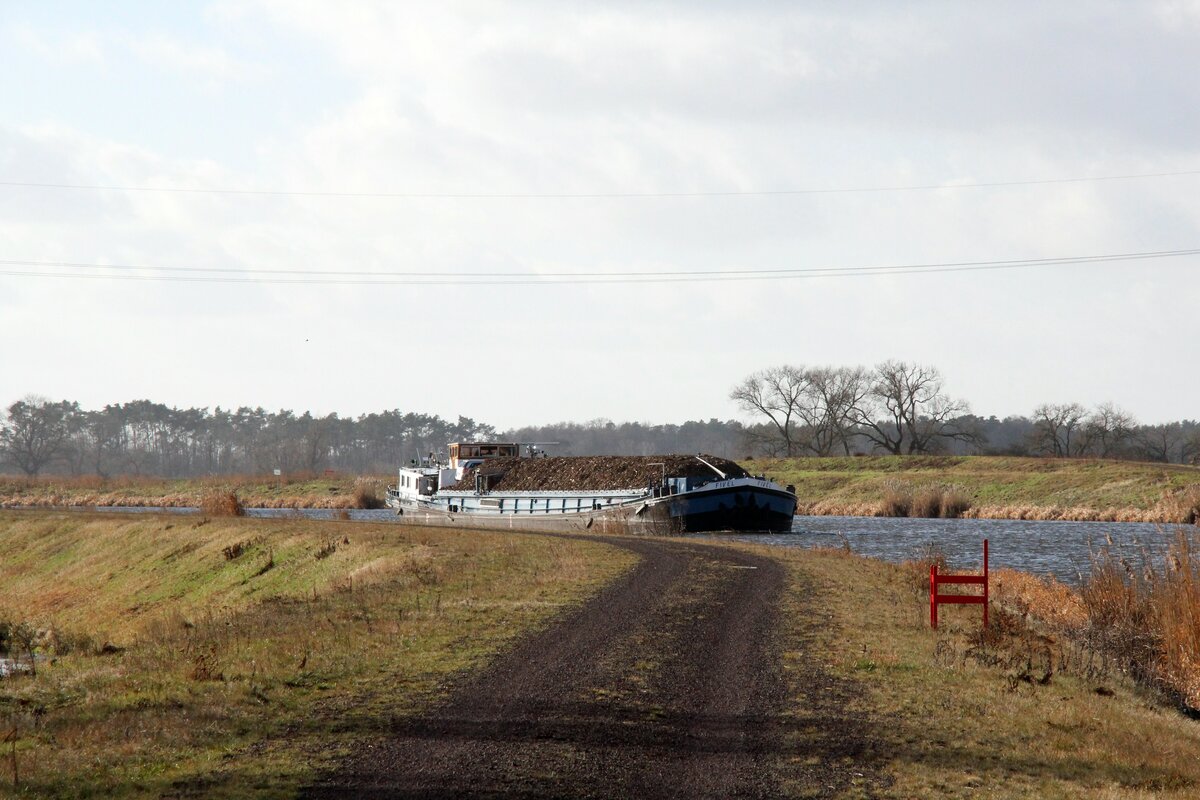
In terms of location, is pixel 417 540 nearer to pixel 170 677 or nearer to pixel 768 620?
pixel 768 620

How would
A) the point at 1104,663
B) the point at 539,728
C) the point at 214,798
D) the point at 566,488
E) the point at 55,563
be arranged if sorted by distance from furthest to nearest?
the point at 566,488, the point at 55,563, the point at 1104,663, the point at 539,728, the point at 214,798

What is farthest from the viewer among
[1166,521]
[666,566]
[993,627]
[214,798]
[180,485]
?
[180,485]

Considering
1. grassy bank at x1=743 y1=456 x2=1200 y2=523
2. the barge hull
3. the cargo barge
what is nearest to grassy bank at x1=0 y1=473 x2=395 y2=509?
the cargo barge

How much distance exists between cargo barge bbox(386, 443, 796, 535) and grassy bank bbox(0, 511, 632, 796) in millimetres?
13024

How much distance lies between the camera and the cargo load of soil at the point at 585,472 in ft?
189

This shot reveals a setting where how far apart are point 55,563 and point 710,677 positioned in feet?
126

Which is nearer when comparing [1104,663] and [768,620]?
[1104,663]

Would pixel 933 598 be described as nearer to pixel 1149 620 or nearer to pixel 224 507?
pixel 1149 620

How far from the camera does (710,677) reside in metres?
15.1

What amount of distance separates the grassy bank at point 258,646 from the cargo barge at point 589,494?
42.7ft

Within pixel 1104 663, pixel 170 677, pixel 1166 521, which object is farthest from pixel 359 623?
pixel 1166 521

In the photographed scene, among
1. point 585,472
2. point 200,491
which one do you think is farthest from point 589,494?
point 200,491

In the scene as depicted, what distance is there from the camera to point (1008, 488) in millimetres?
78000

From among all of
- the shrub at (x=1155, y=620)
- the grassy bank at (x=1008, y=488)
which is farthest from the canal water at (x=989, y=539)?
the shrub at (x=1155, y=620)
